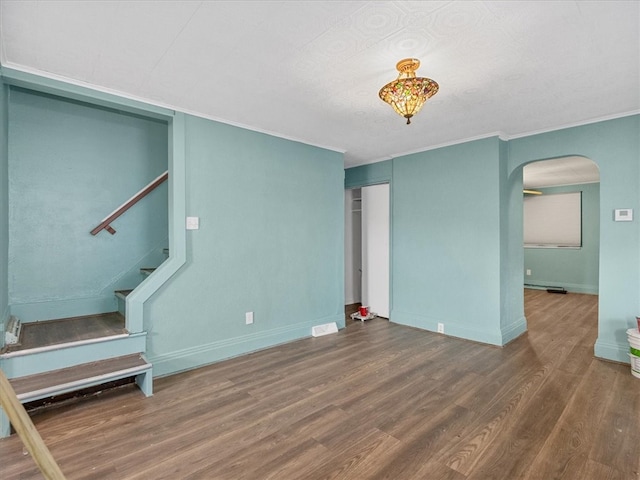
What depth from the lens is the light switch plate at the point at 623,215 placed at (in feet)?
10.3

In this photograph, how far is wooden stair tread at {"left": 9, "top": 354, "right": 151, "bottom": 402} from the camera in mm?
2092

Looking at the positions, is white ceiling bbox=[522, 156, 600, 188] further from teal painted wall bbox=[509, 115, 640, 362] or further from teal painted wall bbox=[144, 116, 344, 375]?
teal painted wall bbox=[144, 116, 344, 375]

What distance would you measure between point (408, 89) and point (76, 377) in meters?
3.02

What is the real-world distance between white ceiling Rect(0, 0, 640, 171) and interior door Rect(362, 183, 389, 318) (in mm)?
2033

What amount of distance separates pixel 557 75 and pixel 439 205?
2.07m

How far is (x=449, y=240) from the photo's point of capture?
166 inches

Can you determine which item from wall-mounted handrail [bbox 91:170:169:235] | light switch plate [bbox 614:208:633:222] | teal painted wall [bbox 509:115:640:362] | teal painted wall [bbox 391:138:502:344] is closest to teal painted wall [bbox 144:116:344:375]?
wall-mounted handrail [bbox 91:170:169:235]

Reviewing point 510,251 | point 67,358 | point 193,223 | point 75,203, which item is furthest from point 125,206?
point 510,251

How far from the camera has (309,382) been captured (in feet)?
9.18

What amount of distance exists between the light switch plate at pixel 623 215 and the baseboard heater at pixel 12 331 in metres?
5.35

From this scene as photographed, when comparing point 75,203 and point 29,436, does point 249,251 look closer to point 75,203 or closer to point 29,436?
point 75,203

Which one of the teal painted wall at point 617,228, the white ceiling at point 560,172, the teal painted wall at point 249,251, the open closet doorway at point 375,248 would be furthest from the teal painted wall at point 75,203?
the white ceiling at point 560,172

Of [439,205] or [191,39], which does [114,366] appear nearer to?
[191,39]

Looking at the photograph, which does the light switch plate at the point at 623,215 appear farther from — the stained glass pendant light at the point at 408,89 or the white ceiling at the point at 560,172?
the stained glass pendant light at the point at 408,89
